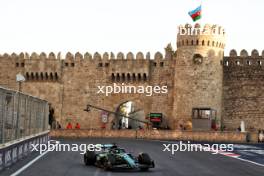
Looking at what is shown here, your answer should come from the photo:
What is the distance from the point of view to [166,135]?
4222cm

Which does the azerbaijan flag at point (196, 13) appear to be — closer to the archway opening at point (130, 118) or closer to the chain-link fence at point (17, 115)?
the archway opening at point (130, 118)

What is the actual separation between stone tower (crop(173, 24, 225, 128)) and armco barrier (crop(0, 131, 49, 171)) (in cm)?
2457

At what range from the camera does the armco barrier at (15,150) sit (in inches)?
607

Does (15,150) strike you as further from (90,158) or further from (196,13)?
(196,13)

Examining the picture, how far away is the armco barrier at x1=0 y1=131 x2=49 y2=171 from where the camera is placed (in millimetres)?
15405

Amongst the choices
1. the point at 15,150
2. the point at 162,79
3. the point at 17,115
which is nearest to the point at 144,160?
the point at 15,150

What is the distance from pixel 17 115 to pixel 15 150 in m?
1.26

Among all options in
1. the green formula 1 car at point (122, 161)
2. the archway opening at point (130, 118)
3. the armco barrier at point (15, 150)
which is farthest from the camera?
the archway opening at point (130, 118)

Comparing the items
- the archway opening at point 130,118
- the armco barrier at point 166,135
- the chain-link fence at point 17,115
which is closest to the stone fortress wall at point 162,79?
the archway opening at point 130,118

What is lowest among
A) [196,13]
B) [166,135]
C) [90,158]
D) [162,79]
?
[90,158]

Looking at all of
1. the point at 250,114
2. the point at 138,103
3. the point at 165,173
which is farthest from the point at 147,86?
the point at 165,173

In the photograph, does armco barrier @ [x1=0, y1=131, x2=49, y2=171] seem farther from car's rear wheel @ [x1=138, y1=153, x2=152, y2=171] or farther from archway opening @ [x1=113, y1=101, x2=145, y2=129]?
archway opening @ [x1=113, y1=101, x2=145, y2=129]

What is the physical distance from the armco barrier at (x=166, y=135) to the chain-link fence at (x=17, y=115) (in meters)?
18.0

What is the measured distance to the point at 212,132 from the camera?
136 feet
